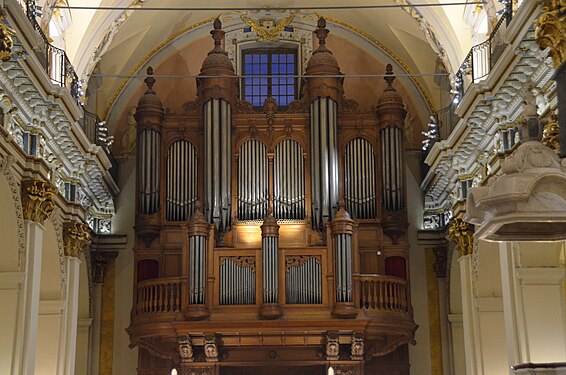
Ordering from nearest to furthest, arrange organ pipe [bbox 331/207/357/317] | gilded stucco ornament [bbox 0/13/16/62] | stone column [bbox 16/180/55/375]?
gilded stucco ornament [bbox 0/13/16/62]
stone column [bbox 16/180/55/375]
organ pipe [bbox 331/207/357/317]

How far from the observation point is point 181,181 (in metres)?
21.1

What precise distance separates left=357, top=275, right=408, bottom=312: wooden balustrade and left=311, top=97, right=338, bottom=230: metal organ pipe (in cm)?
A: 158

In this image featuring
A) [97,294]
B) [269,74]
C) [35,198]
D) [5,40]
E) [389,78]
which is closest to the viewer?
[5,40]

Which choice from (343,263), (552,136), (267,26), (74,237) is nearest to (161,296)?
(74,237)

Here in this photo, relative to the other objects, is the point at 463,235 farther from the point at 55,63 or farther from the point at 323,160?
the point at 55,63

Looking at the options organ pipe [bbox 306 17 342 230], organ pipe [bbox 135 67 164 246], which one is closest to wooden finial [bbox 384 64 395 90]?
organ pipe [bbox 306 17 342 230]

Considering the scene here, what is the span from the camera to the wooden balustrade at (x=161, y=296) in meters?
19.5

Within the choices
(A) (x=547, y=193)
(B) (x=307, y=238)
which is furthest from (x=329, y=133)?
(A) (x=547, y=193)

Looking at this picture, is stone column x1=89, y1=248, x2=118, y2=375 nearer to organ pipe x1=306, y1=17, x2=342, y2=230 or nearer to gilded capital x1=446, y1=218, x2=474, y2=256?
organ pipe x1=306, y1=17, x2=342, y2=230

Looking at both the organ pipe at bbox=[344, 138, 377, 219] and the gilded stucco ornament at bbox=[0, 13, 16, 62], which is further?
the organ pipe at bbox=[344, 138, 377, 219]

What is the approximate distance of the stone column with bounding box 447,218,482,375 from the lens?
717 inches

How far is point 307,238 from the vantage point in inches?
808

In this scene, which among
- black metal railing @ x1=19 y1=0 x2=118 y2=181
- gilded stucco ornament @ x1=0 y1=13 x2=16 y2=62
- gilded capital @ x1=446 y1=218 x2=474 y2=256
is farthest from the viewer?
gilded capital @ x1=446 y1=218 x2=474 y2=256

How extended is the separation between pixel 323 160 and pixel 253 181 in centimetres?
146
